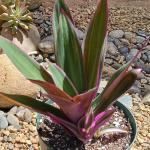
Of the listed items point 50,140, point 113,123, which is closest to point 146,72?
point 113,123

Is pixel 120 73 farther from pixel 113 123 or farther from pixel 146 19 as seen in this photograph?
pixel 146 19

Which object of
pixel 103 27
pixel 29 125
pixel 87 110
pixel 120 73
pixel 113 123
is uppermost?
pixel 103 27

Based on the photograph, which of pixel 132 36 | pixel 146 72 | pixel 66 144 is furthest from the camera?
pixel 132 36

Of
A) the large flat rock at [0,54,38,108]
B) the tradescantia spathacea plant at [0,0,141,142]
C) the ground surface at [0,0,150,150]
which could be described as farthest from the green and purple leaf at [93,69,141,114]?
the large flat rock at [0,54,38,108]

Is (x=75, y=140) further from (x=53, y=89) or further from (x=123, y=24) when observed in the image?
(x=123, y=24)

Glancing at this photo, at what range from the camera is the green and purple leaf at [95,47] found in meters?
1.84

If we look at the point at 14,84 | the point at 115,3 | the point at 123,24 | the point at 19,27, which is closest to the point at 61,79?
the point at 14,84

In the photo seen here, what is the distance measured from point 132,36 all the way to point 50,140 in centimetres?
181

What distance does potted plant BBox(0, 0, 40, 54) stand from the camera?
3389mm

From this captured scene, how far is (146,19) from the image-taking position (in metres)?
3.85

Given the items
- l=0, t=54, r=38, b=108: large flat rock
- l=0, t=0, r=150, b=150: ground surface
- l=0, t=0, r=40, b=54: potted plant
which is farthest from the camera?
l=0, t=0, r=40, b=54: potted plant

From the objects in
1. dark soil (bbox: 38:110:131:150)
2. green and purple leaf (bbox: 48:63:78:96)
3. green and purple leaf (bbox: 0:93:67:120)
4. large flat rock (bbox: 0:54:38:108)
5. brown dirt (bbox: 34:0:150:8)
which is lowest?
large flat rock (bbox: 0:54:38:108)

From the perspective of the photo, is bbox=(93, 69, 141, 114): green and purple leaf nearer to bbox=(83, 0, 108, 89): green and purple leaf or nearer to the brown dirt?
bbox=(83, 0, 108, 89): green and purple leaf

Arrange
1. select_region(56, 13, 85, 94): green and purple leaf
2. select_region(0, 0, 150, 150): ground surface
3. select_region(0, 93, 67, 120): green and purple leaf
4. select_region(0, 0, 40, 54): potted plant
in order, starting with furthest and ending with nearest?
select_region(0, 0, 40, 54): potted plant → select_region(0, 0, 150, 150): ground surface → select_region(56, 13, 85, 94): green and purple leaf → select_region(0, 93, 67, 120): green and purple leaf
